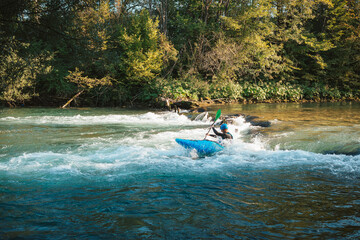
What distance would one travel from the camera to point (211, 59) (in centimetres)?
2088

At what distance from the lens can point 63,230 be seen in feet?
10.3

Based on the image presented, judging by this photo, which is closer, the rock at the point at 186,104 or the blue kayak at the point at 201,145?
the blue kayak at the point at 201,145

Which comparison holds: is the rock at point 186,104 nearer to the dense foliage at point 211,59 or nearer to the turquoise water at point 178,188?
the dense foliage at point 211,59

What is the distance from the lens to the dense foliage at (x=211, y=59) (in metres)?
18.5

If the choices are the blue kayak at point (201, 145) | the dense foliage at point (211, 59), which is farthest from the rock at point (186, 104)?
the blue kayak at point (201, 145)

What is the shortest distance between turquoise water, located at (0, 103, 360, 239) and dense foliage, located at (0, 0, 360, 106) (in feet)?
31.5

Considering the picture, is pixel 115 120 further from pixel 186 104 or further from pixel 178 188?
pixel 178 188

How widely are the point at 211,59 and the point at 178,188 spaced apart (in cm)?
1743

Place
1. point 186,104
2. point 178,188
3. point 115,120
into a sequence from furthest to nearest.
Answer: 1. point 186,104
2. point 115,120
3. point 178,188

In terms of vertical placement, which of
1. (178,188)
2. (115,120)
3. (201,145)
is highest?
(115,120)

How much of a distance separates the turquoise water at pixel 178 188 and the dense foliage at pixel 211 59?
9.60 meters

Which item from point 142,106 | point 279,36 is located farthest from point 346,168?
point 279,36

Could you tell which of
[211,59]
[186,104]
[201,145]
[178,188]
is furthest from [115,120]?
[211,59]

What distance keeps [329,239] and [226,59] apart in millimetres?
18490
